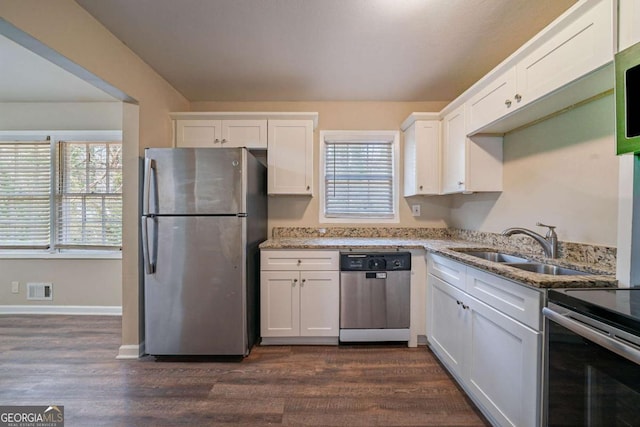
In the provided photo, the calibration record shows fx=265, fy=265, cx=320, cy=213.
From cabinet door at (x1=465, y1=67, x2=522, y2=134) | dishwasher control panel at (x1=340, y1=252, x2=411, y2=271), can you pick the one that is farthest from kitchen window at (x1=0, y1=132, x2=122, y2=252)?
cabinet door at (x1=465, y1=67, x2=522, y2=134)

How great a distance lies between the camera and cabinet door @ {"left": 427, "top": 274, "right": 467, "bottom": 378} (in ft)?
5.73

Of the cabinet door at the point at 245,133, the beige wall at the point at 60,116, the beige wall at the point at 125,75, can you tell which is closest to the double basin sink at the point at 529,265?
the cabinet door at the point at 245,133

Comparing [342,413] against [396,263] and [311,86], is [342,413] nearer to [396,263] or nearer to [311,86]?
[396,263]

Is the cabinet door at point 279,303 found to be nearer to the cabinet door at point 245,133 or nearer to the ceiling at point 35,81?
the cabinet door at point 245,133

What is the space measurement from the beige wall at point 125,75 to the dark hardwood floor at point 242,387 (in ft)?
1.44

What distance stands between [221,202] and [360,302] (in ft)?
4.71

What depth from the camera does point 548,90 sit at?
4.50 ft

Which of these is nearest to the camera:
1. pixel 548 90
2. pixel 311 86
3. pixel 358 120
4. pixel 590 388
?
pixel 590 388

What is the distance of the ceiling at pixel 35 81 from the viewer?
217cm

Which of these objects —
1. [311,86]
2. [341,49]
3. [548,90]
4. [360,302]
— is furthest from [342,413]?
[311,86]

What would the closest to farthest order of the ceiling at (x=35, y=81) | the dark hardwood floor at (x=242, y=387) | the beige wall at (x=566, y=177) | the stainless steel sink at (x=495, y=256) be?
the beige wall at (x=566, y=177) → the dark hardwood floor at (x=242, y=387) → the stainless steel sink at (x=495, y=256) → the ceiling at (x=35, y=81)

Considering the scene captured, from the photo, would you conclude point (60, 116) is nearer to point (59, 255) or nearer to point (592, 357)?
point (59, 255)

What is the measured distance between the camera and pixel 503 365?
1327 mm

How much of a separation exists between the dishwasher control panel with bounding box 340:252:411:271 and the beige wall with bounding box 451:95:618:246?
90cm
